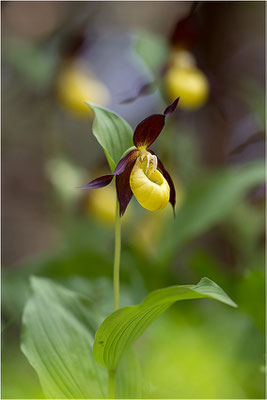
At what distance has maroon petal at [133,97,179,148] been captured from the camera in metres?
0.68

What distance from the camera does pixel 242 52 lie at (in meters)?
2.91

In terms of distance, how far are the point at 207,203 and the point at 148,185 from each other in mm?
804

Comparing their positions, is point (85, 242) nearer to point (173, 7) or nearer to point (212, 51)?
point (212, 51)

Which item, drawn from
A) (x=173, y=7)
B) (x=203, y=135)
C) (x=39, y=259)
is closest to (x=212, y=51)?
(x=203, y=135)

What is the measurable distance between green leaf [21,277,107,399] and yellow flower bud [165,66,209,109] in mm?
890

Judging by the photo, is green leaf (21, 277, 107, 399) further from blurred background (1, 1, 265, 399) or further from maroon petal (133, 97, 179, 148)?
maroon petal (133, 97, 179, 148)

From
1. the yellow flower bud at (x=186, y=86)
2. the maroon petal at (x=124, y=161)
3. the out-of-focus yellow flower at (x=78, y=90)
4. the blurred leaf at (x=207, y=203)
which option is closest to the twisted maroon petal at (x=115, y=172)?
the maroon petal at (x=124, y=161)

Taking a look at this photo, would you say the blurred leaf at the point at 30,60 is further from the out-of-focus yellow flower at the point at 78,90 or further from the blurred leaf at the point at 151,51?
the blurred leaf at the point at 151,51

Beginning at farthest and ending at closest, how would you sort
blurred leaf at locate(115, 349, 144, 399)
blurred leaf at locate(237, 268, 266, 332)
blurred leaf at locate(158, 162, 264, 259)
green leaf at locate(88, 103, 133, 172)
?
blurred leaf at locate(158, 162, 264, 259)
blurred leaf at locate(237, 268, 266, 332)
blurred leaf at locate(115, 349, 144, 399)
green leaf at locate(88, 103, 133, 172)

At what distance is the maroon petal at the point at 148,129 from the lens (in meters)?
0.68

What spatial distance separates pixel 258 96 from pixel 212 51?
3.86 feet

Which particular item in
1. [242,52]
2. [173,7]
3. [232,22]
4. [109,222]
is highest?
[173,7]

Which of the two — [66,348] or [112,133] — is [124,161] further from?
[66,348]

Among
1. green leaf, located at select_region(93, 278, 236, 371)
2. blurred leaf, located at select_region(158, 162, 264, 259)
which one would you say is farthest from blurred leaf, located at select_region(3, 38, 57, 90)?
green leaf, located at select_region(93, 278, 236, 371)
